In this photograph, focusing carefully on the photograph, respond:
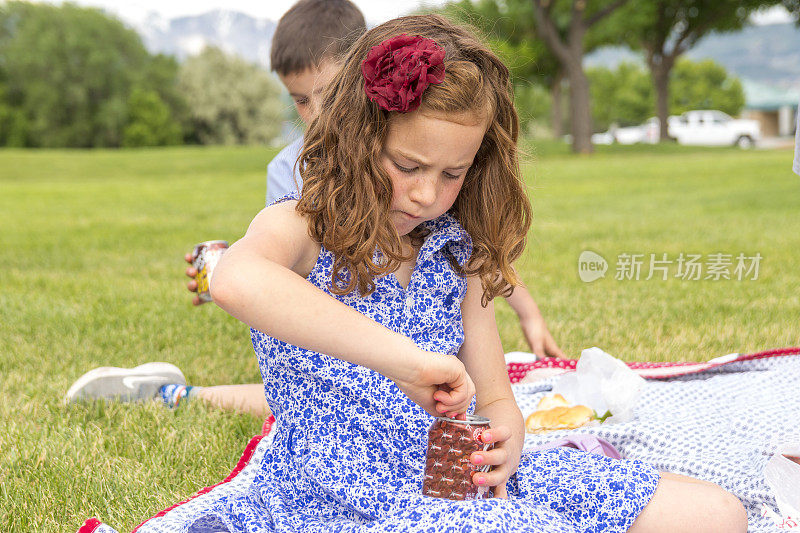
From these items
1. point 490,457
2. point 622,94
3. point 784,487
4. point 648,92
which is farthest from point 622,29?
point 648,92

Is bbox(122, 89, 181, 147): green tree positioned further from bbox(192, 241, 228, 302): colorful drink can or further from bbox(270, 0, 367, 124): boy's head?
bbox(192, 241, 228, 302): colorful drink can

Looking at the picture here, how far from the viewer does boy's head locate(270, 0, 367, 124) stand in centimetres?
333

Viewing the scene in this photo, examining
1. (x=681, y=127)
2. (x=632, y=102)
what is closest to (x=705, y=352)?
(x=681, y=127)

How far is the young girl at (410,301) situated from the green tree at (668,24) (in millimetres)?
33754

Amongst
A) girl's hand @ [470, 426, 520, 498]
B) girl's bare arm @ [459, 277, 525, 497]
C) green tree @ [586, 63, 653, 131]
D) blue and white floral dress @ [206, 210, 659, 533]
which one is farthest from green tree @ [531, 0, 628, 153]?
green tree @ [586, 63, 653, 131]

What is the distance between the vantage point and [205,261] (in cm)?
305

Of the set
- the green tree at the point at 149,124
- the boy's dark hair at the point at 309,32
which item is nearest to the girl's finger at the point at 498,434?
the boy's dark hair at the point at 309,32

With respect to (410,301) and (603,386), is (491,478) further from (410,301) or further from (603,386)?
(603,386)

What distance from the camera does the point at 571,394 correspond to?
277cm

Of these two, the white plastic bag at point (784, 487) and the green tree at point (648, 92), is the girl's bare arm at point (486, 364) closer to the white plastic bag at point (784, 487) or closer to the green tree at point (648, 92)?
the white plastic bag at point (784, 487)

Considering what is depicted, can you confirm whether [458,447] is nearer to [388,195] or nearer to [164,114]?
[388,195]

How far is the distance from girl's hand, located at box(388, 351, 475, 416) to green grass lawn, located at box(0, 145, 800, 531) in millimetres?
713

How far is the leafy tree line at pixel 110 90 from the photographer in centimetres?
4550

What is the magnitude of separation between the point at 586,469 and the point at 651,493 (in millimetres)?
145
